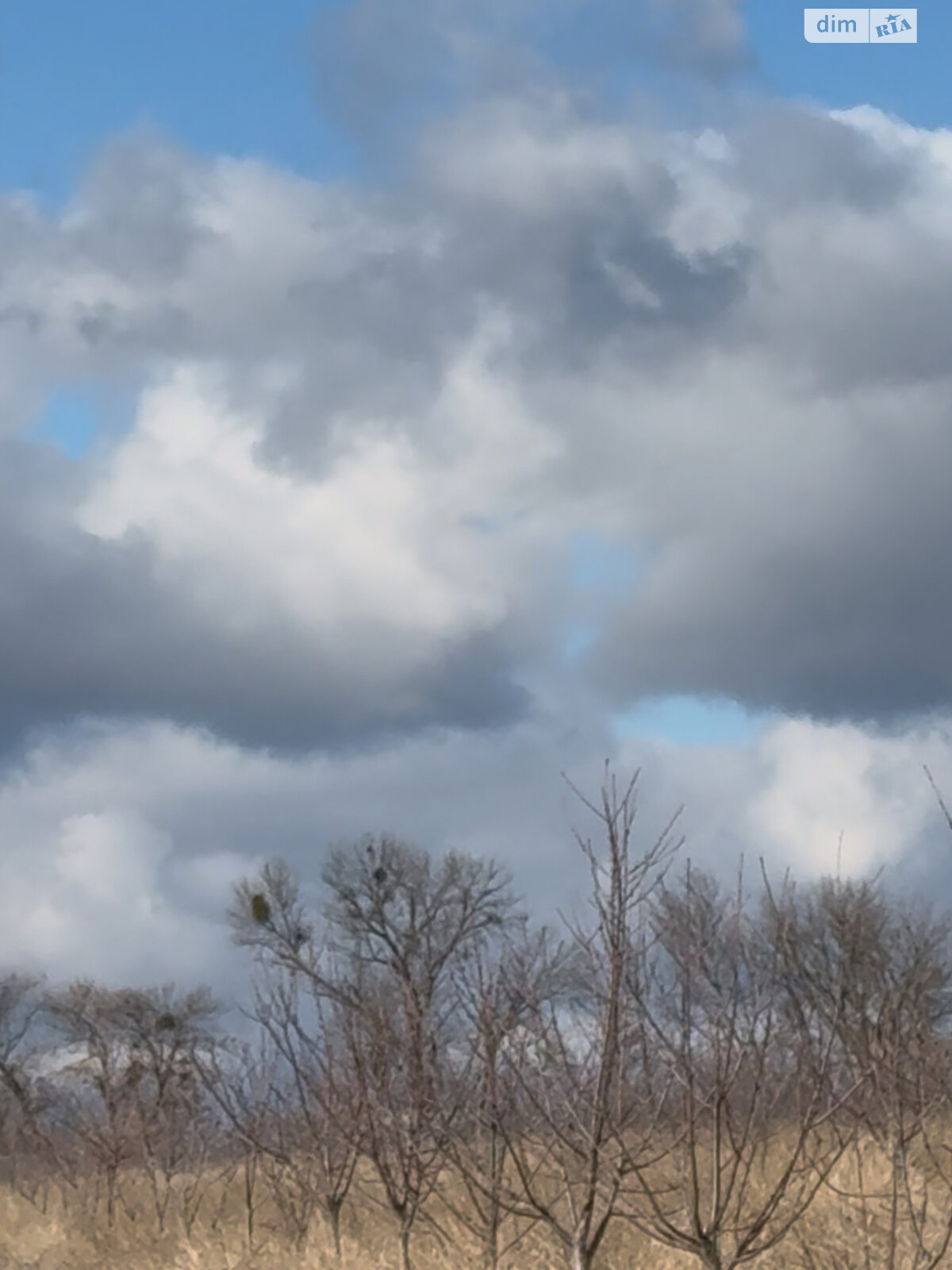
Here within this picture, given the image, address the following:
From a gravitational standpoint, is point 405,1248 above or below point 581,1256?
below

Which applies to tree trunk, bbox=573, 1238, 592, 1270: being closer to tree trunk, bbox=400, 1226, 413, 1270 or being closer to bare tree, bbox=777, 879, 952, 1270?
bare tree, bbox=777, 879, 952, 1270

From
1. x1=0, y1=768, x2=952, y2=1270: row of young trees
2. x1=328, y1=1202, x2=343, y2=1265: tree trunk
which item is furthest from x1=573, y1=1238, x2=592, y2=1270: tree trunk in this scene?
x1=328, y1=1202, x2=343, y2=1265: tree trunk

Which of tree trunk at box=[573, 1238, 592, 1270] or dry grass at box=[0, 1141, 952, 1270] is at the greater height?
tree trunk at box=[573, 1238, 592, 1270]

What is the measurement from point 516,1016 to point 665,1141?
10.3 m

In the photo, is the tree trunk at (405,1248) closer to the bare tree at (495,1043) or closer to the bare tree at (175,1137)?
the bare tree at (495,1043)

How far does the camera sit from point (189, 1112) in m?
22.7

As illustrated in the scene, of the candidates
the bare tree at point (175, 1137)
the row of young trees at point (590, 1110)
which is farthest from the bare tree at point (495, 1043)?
the bare tree at point (175, 1137)

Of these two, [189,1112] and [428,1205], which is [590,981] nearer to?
[428,1205]

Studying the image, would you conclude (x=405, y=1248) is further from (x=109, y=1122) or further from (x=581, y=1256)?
(x=109, y=1122)

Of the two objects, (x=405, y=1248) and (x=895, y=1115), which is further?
(x=405, y=1248)

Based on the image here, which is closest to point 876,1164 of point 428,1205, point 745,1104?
point 745,1104

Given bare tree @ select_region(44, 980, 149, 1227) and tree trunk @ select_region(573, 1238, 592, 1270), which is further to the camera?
bare tree @ select_region(44, 980, 149, 1227)

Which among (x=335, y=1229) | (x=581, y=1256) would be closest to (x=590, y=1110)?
(x=581, y=1256)

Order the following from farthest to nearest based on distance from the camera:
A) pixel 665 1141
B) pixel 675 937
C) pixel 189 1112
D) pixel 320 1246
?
pixel 189 1112
pixel 665 1141
pixel 320 1246
pixel 675 937
